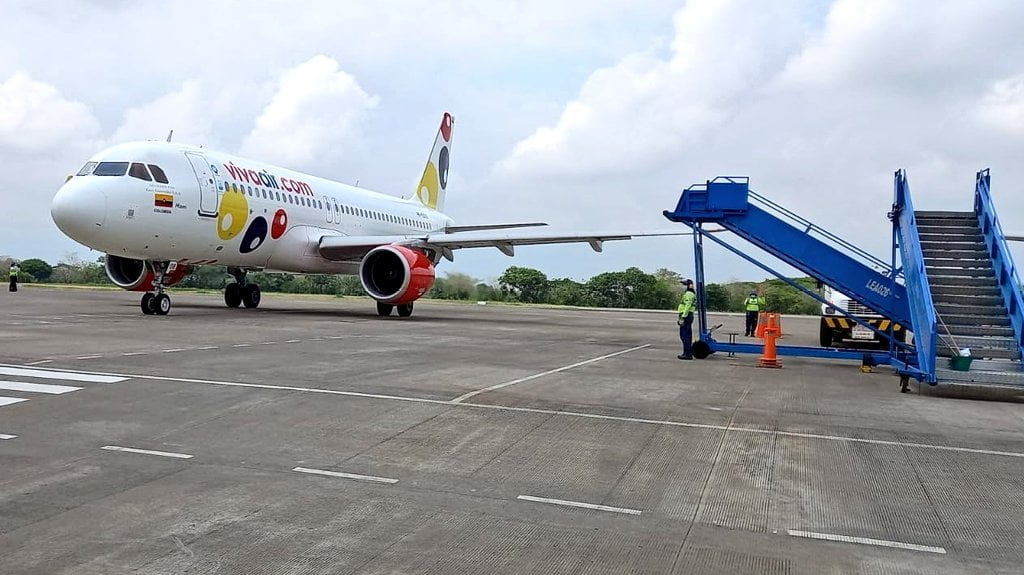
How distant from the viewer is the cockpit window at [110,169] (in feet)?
58.1

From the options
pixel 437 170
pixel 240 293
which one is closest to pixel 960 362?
pixel 240 293

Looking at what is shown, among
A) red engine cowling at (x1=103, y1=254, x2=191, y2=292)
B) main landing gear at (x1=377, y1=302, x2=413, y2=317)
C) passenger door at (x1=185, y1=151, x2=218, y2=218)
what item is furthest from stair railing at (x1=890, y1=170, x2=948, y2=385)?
red engine cowling at (x1=103, y1=254, x2=191, y2=292)

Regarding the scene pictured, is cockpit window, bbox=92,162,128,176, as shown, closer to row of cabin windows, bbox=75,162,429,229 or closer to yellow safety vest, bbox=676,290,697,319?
row of cabin windows, bbox=75,162,429,229

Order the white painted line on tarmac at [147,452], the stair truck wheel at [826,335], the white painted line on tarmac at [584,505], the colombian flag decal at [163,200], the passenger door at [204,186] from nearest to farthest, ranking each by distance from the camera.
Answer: the white painted line on tarmac at [584,505] → the white painted line on tarmac at [147,452] → the stair truck wheel at [826,335] → the colombian flag decal at [163,200] → the passenger door at [204,186]

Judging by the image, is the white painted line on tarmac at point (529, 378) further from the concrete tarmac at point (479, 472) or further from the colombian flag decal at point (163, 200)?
the colombian flag decal at point (163, 200)

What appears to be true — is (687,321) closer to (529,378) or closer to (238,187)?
(529,378)

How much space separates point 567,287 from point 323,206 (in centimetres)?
3171

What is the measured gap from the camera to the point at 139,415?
7.10 meters

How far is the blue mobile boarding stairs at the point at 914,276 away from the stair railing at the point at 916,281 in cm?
2

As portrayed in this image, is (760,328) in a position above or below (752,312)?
below

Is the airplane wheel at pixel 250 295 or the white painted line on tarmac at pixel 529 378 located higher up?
the airplane wheel at pixel 250 295

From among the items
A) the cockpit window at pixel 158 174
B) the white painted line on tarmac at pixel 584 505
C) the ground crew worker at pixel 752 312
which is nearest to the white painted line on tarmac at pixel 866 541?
the white painted line on tarmac at pixel 584 505

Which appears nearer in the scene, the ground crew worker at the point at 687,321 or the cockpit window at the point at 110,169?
the ground crew worker at the point at 687,321

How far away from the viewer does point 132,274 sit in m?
22.7
